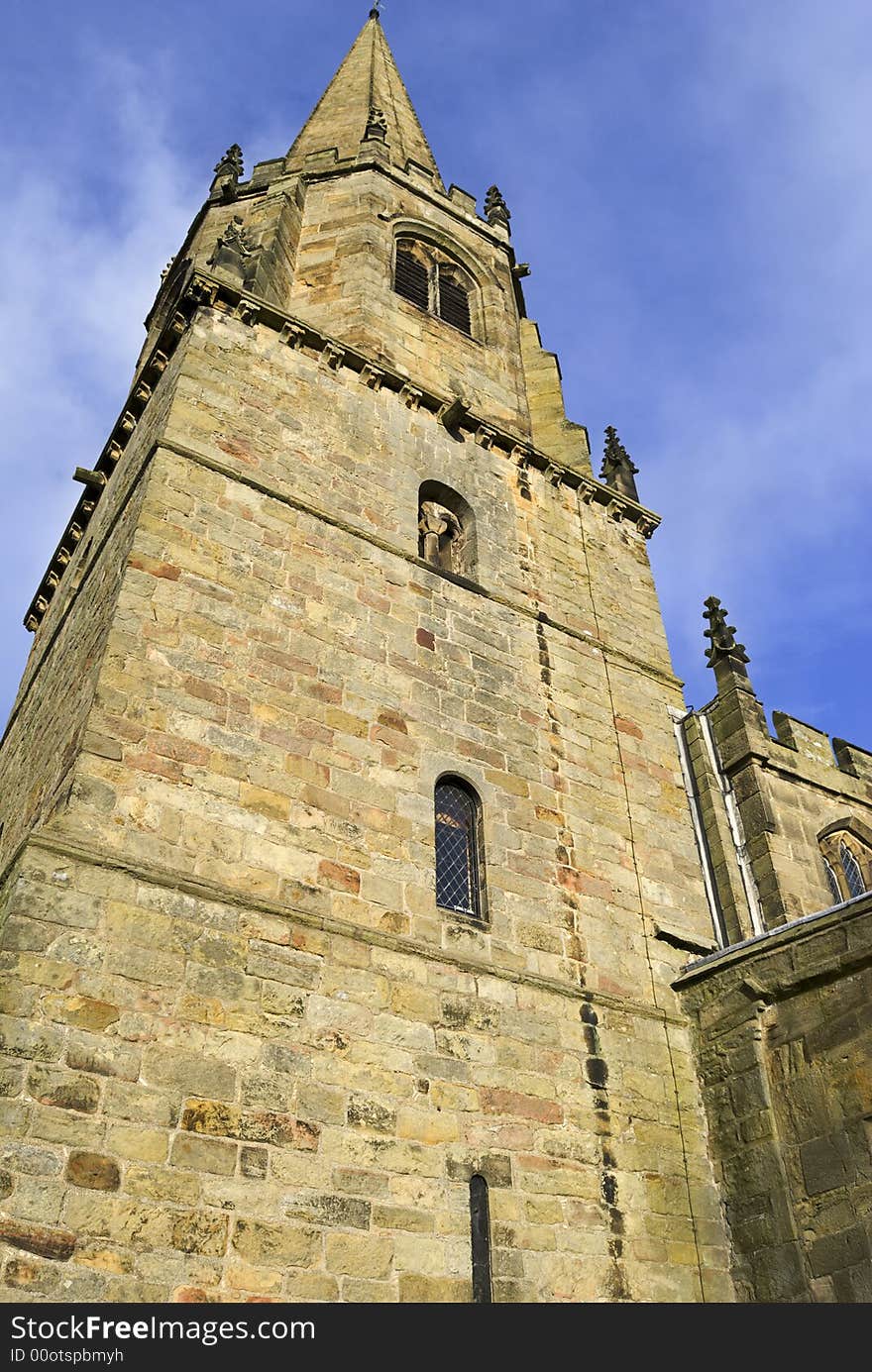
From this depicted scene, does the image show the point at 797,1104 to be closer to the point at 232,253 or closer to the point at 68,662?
the point at 68,662

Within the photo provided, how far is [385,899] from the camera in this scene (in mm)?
8234

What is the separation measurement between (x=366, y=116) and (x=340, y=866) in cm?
1638

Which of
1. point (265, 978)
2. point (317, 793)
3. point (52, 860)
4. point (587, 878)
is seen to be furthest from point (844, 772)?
point (52, 860)

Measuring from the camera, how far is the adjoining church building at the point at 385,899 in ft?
21.2

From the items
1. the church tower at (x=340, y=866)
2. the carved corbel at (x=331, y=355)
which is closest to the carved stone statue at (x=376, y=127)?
the church tower at (x=340, y=866)

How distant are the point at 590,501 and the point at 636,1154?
25.8 ft

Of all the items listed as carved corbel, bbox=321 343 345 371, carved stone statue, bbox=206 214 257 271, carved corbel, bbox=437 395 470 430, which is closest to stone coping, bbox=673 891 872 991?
carved corbel, bbox=437 395 470 430

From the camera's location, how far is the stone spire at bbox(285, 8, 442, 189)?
18391 millimetres

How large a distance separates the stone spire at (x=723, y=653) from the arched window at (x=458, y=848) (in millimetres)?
5746

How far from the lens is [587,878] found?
967 cm

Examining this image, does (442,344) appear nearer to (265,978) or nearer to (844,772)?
(844,772)

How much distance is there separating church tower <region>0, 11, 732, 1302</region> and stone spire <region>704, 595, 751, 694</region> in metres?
1.81

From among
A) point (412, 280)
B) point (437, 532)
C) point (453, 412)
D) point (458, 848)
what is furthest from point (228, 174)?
point (458, 848)

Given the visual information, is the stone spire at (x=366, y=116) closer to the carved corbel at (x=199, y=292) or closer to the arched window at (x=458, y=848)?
the carved corbel at (x=199, y=292)
